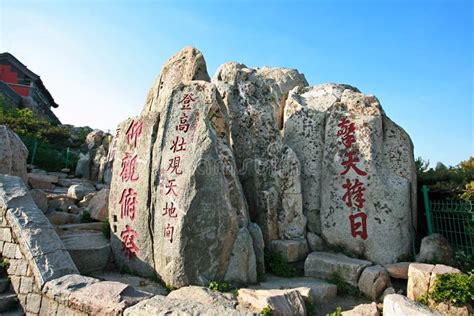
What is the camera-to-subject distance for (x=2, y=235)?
553 centimetres

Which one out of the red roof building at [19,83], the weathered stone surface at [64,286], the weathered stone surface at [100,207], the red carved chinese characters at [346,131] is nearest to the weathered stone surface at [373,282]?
the red carved chinese characters at [346,131]

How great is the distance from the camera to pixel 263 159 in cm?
808

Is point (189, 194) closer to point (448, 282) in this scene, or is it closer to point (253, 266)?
point (253, 266)

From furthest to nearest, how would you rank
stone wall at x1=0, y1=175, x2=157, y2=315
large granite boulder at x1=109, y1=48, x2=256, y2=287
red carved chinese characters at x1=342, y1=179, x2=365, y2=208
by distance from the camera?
red carved chinese characters at x1=342, y1=179, x2=365, y2=208, large granite boulder at x1=109, y1=48, x2=256, y2=287, stone wall at x1=0, y1=175, x2=157, y2=315

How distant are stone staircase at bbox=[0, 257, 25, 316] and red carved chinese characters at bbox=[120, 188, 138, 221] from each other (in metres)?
2.32

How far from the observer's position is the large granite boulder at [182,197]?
598 centimetres

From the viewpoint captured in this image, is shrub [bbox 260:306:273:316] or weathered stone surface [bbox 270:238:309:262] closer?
shrub [bbox 260:306:273:316]

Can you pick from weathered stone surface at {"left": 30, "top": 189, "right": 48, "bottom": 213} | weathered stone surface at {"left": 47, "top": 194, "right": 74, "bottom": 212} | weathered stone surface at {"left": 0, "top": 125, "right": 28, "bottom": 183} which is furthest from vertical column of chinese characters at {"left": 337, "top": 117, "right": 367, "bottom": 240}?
weathered stone surface at {"left": 0, "top": 125, "right": 28, "bottom": 183}

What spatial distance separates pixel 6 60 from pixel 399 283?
33.0m

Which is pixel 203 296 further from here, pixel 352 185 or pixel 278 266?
pixel 352 185

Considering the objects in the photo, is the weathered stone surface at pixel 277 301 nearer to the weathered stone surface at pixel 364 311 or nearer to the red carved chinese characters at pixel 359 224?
the weathered stone surface at pixel 364 311

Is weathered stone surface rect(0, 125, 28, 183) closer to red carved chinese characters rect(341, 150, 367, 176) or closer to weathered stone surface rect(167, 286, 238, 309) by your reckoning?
weathered stone surface rect(167, 286, 238, 309)

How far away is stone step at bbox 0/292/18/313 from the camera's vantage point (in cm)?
488

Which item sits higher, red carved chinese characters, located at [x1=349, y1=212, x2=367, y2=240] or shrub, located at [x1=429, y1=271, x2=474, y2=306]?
red carved chinese characters, located at [x1=349, y1=212, x2=367, y2=240]
